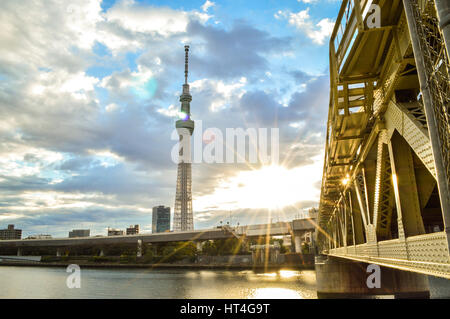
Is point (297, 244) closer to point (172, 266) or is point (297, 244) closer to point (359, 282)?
point (172, 266)

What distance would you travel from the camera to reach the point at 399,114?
25.9 feet

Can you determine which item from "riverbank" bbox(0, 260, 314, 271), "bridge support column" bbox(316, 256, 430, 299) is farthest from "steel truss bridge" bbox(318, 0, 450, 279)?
"riverbank" bbox(0, 260, 314, 271)

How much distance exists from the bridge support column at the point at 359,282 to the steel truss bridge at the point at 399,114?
23.4 metres

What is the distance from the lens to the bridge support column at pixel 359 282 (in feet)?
104

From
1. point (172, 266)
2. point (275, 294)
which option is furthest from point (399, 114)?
point (172, 266)

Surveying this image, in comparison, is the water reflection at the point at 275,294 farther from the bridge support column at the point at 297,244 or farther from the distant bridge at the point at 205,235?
the bridge support column at the point at 297,244

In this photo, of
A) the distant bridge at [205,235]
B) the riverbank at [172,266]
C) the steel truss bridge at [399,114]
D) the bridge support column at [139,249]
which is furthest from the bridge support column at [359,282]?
the bridge support column at [139,249]

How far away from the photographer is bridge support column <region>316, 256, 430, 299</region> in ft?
104

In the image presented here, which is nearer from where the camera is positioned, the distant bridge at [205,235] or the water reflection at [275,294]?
the water reflection at [275,294]

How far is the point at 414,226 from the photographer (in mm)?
8133

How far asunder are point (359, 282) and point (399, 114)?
99.6ft

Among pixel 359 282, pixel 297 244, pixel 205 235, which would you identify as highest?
pixel 205 235

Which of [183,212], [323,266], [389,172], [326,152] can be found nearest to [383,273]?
[323,266]
